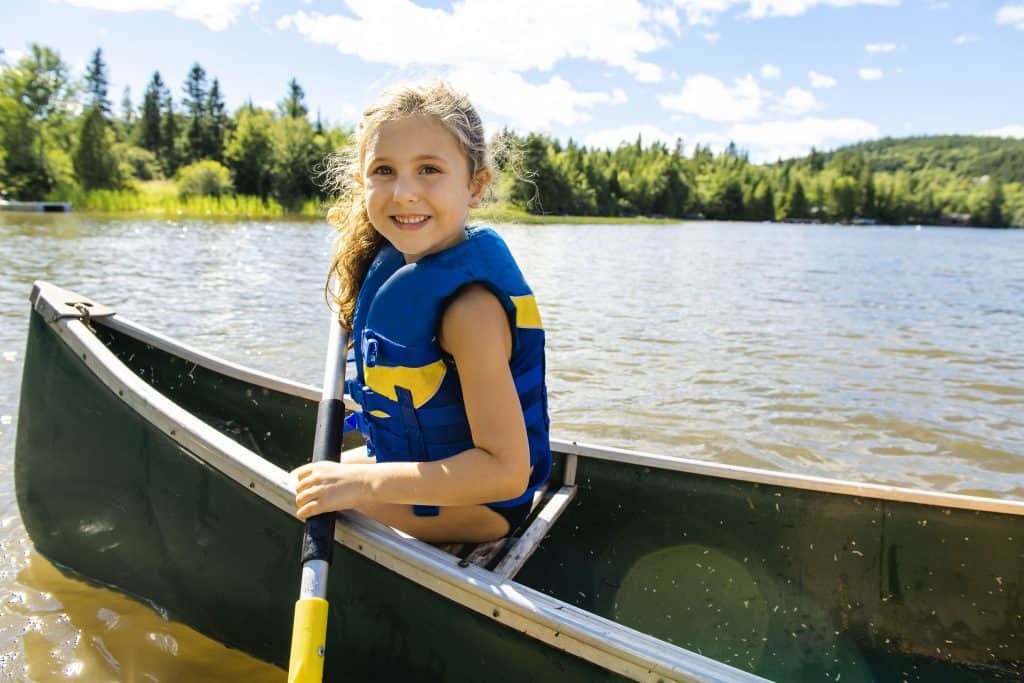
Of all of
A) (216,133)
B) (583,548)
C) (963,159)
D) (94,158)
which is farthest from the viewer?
(963,159)

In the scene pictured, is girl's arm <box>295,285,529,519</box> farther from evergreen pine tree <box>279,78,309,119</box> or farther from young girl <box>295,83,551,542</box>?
evergreen pine tree <box>279,78,309,119</box>

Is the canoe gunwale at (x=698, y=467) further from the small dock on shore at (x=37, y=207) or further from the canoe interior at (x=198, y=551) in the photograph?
the small dock on shore at (x=37, y=207)

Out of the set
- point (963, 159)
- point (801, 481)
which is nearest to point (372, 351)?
point (801, 481)

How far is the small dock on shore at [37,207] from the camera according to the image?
31.0 meters

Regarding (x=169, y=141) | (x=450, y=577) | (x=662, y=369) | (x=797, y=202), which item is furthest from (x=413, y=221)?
(x=797, y=202)

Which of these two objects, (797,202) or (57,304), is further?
(797,202)

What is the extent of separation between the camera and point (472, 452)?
5.21ft

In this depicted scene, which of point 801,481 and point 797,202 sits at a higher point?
point 797,202

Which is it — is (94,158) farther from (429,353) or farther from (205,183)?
(429,353)

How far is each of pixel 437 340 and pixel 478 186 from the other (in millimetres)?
433

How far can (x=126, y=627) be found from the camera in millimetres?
2523

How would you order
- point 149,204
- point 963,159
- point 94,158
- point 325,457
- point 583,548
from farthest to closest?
point 963,159
point 94,158
point 149,204
point 583,548
point 325,457

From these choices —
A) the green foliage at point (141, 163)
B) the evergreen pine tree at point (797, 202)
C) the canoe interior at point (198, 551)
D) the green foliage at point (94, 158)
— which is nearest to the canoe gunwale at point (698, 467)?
the canoe interior at point (198, 551)

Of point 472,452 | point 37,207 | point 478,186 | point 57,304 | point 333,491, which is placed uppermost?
point 478,186
